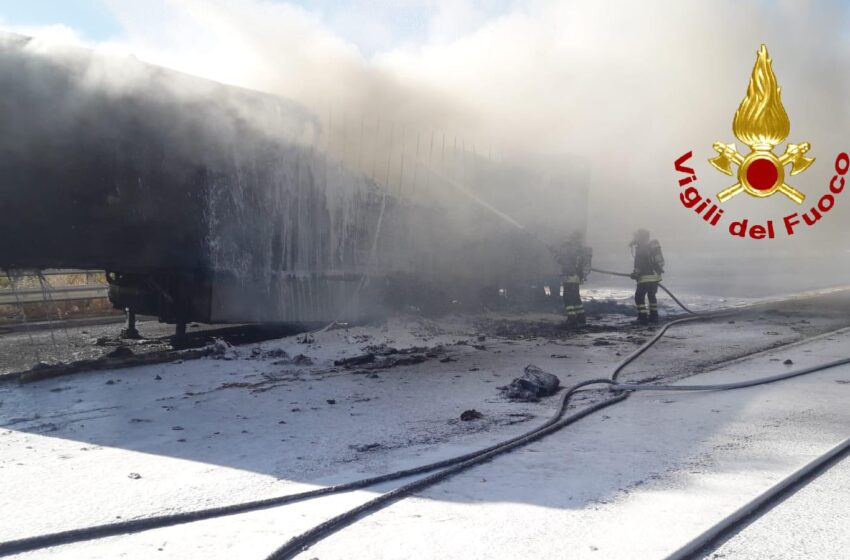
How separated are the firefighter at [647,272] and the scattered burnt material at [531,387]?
18.9 feet

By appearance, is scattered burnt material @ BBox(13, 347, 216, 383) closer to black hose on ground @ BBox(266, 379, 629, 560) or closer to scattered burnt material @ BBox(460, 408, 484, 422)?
scattered burnt material @ BBox(460, 408, 484, 422)

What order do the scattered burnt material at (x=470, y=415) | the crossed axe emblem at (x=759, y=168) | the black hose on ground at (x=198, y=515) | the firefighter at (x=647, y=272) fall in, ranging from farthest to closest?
the firefighter at (x=647, y=272) → the crossed axe emblem at (x=759, y=168) → the scattered burnt material at (x=470, y=415) → the black hose on ground at (x=198, y=515)

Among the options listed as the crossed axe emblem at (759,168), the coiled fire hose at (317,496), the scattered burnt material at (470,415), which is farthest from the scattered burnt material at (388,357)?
the crossed axe emblem at (759,168)

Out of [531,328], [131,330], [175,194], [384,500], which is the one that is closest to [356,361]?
[175,194]

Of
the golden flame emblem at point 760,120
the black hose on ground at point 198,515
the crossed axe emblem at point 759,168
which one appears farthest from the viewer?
the crossed axe emblem at point 759,168

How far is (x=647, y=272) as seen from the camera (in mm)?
11164

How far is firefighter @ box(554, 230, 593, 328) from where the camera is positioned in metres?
10.8

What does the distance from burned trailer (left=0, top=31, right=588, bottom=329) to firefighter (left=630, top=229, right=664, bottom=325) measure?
10.7 feet

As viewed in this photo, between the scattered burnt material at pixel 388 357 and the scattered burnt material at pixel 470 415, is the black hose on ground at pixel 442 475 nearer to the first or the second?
the scattered burnt material at pixel 470 415

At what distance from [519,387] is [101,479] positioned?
331 cm

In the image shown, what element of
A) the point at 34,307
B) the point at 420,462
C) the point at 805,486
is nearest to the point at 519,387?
the point at 420,462

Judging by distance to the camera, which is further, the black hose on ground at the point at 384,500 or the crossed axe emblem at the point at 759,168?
the crossed axe emblem at the point at 759,168

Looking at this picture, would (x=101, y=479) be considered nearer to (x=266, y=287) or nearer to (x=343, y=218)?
(x=266, y=287)

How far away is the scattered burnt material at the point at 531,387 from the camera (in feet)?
18.5
